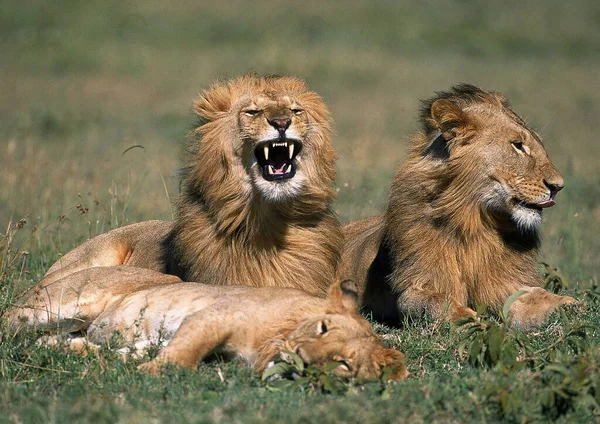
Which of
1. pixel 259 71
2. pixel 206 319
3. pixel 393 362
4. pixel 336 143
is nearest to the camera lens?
pixel 393 362

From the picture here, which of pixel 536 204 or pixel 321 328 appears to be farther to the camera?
pixel 536 204

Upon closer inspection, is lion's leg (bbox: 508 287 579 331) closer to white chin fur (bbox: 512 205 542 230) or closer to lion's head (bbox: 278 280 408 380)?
white chin fur (bbox: 512 205 542 230)

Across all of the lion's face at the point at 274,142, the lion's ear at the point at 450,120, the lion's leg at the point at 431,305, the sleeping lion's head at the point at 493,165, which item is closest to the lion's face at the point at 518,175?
the sleeping lion's head at the point at 493,165

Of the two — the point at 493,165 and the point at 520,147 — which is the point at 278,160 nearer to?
the point at 493,165

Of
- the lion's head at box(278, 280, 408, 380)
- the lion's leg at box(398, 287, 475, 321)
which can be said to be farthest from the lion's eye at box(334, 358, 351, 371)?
the lion's leg at box(398, 287, 475, 321)

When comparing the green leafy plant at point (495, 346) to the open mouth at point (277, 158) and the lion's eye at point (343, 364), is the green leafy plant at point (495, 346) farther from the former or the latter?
the open mouth at point (277, 158)

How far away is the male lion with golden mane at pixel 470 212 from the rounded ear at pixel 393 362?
3.94 feet

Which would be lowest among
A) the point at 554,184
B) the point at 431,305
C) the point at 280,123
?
the point at 431,305

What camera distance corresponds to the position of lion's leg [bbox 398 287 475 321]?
5.44 meters

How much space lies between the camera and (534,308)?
5523mm

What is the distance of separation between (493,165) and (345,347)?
1.82m

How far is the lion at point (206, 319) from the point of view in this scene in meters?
4.16

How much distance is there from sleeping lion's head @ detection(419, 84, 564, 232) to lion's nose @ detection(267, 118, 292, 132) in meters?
0.86

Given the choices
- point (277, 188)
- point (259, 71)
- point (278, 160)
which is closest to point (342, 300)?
point (277, 188)
